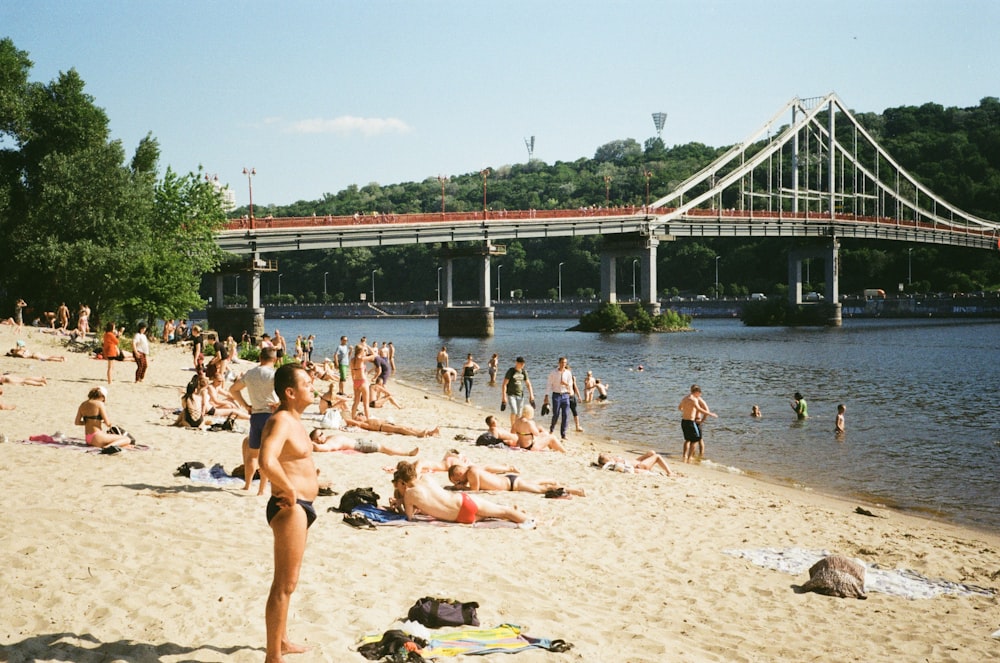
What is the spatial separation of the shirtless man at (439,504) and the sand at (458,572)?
0.83 ft

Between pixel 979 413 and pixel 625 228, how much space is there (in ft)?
187

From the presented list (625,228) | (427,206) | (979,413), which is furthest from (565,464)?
(427,206)

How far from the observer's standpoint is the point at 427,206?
452 ft

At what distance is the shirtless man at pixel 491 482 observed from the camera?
33.6 ft

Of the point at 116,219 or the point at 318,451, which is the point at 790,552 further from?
the point at 116,219

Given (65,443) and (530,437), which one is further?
(530,437)

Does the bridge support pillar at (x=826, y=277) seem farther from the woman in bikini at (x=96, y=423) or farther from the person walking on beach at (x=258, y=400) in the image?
the person walking on beach at (x=258, y=400)

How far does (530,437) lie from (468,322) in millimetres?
62870

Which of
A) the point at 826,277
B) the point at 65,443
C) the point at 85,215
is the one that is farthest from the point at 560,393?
the point at 826,277

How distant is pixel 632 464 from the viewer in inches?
524

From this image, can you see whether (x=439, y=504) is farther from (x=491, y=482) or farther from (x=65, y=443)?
(x=65, y=443)

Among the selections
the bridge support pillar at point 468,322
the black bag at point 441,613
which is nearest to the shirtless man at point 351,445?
the black bag at point 441,613

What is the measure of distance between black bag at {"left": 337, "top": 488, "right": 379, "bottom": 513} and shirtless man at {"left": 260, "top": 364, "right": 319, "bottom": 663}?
3823 millimetres

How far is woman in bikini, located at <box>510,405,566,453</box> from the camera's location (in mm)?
14422
